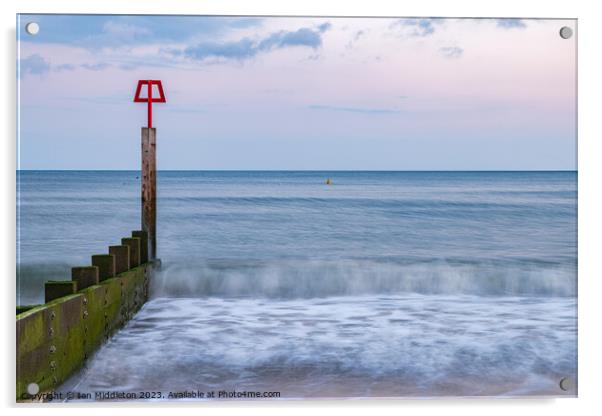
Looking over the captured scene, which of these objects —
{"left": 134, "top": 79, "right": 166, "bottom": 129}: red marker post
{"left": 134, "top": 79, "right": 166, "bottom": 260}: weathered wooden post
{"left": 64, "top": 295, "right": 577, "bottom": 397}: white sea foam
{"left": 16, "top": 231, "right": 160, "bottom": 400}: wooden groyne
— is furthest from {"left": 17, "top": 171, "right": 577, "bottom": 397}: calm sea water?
{"left": 134, "top": 79, "right": 166, "bottom": 129}: red marker post

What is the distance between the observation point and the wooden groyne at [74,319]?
414 centimetres

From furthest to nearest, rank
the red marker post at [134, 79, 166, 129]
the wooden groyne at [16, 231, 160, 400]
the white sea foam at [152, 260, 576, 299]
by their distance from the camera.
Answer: the white sea foam at [152, 260, 576, 299] < the red marker post at [134, 79, 166, 129] < the wooden groyne at [16, 231, 160, 400]

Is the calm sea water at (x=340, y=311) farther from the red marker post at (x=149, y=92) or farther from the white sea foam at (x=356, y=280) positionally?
the red marker post at (x=149, y=92)

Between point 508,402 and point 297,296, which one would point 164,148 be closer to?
point 297,296

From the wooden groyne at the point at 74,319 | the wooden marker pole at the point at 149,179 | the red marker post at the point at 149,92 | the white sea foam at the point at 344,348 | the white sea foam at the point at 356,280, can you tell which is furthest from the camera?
the white sea foam at the point at 356,280

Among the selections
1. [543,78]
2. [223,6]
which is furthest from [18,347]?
[543,78]

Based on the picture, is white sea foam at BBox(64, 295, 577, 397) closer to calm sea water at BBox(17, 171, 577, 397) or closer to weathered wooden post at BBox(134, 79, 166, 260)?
calm sea water at BBox(17, 171, 577, 397)

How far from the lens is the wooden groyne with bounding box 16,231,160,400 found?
4.14m

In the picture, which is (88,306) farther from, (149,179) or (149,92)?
(149,179)

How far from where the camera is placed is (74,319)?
182 inches

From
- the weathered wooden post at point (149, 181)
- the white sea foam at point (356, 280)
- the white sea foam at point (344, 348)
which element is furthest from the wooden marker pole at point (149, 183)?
the white sea foam at point (344, 348)

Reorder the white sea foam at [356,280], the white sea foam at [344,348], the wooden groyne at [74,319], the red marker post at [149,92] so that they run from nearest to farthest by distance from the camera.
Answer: the wooden groyne at [74,319], the white sea foam at [344,348], the red marker post at [149,92], the white sea foam at [356,280]

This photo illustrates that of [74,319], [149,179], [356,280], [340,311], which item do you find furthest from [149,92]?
[356,280]

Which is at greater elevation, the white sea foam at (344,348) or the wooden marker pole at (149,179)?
the wooden marker pole at (149,179)
